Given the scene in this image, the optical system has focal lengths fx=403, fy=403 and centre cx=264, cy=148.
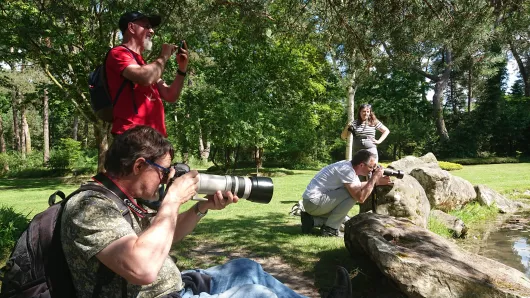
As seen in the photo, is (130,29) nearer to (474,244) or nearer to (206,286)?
(206,286)

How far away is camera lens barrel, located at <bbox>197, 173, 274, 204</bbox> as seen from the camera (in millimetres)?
2309

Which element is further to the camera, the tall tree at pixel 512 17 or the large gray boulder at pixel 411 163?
the large gray boulder at pixel 411 163

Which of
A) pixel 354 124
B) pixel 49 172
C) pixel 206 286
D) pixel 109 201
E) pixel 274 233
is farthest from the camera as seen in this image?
pixel 49 172

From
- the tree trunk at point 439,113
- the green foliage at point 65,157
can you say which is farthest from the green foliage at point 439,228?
the tree trunk at point 439,113

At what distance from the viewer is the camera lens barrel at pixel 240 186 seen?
231 centimetres

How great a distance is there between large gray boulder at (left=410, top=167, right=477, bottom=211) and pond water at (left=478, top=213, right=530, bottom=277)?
1.00 metres

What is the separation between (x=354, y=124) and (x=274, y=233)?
2.52 metres

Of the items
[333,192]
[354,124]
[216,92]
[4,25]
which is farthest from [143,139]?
[216,92]

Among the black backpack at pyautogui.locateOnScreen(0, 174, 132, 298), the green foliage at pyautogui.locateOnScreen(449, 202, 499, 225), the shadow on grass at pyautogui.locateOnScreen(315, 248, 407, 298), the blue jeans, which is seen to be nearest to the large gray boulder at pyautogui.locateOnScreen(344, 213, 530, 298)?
the shadow on grass at pyautogui.locateOnScreen(315, 248, 407, 298)

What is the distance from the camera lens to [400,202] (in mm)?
5711

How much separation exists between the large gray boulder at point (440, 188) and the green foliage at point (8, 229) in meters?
7.03

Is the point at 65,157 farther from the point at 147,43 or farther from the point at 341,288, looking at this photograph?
the point at 341,288

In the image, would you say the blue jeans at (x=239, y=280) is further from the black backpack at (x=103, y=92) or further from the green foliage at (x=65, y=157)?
the green foliage at (x=65, y=157)

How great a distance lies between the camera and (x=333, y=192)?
5.47 metres
